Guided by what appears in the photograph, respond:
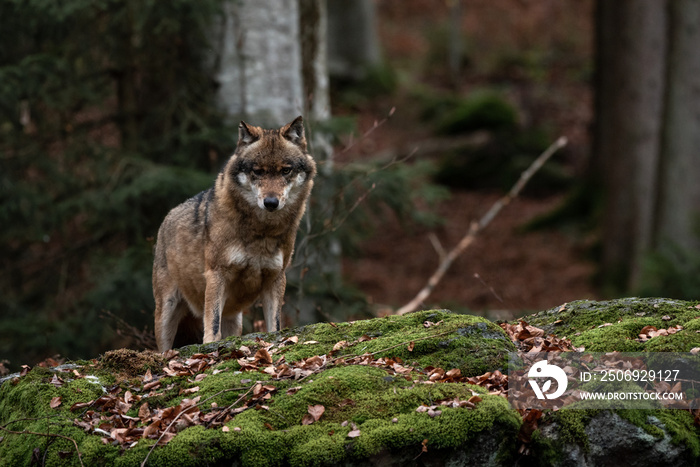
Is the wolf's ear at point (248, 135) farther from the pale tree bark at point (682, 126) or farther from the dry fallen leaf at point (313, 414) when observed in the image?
the pale tree bark at point (682, 126)

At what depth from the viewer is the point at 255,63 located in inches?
495

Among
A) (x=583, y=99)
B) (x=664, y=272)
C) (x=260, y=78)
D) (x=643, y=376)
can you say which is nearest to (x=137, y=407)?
(x=643, y=376)

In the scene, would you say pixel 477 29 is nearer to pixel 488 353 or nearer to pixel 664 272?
pixel 664 272

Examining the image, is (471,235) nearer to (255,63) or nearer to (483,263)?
(255,63)

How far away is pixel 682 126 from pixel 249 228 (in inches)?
444

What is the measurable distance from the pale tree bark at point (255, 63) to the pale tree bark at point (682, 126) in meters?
7.60

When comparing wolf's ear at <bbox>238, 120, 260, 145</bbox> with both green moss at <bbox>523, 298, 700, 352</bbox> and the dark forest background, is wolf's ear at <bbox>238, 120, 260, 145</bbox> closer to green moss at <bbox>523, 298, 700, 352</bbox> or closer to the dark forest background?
the dark forest background

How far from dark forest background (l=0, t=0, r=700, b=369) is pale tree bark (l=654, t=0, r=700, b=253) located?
32 millimetres

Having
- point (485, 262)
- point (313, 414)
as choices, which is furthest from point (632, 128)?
point (313, 414)

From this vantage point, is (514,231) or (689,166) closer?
(689,166)

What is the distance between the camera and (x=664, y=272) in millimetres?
11914

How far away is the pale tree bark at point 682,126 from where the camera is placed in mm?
15102

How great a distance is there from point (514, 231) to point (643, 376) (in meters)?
16.3

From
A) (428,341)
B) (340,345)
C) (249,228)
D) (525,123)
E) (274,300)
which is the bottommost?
(525,123)
